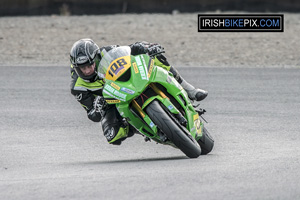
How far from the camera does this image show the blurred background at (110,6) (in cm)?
2036

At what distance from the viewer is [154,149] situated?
7.99m

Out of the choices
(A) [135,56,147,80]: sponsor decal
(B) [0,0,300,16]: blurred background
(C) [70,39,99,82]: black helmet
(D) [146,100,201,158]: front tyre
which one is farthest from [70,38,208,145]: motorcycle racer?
(B) [0,0,300,16]: blurred background

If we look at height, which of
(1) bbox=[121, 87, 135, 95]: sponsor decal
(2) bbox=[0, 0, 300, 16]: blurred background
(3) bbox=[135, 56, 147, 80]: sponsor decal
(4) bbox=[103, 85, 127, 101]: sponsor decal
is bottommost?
(2) bbox=[0, 0, 300, 16]: blurred background

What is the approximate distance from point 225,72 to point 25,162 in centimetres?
766

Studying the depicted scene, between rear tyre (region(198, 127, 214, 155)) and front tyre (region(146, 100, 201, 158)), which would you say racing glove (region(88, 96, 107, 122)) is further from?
rear tyre (region(198, 127, 214, 155))

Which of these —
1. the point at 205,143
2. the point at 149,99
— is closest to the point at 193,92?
the point at 205,143

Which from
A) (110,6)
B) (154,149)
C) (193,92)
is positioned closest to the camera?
(193,92)

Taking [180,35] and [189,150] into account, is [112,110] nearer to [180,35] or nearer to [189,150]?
[189,150]

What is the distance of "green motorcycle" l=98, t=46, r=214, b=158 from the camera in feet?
21.1

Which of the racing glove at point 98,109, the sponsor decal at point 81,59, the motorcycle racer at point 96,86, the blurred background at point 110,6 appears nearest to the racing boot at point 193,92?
the motorcycle racer at point 96,86

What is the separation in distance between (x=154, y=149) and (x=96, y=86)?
3.66 feet

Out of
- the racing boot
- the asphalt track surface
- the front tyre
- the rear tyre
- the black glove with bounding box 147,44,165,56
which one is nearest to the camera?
the asphalt track surface

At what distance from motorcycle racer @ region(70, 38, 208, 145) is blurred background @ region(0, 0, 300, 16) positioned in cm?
1300

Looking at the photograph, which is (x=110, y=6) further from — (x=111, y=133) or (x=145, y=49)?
(x=111, y=133)
